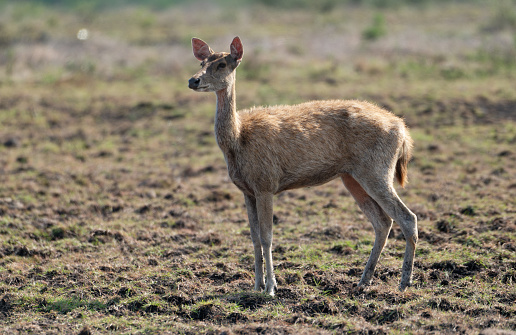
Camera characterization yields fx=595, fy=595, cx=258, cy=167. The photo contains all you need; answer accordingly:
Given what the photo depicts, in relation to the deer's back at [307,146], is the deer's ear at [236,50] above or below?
above

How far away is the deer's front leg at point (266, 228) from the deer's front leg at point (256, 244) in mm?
111

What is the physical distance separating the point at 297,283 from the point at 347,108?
2157mm

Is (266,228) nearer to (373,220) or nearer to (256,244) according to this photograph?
(256,244)

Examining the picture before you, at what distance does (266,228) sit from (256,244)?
0.31 metres

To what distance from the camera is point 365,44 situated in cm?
2564

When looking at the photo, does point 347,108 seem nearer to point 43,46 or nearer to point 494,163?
point 494,163

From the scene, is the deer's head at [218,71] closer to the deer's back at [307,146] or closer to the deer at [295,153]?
the deer at [295,153]

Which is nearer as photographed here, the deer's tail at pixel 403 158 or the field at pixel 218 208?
the field at pixel 218 208

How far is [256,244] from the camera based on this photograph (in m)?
6.86

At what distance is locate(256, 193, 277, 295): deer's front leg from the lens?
21.6ft

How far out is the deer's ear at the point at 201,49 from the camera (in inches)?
275

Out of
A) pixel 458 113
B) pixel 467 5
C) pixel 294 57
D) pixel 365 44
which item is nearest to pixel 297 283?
A: pixel 458 113

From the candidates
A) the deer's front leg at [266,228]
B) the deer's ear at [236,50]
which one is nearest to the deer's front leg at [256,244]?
the deer's front leg at [266,228]

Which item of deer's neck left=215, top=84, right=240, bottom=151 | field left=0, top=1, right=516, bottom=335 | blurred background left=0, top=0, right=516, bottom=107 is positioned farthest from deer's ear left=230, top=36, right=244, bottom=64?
blurred background left=0, top=0, right=516, bottom=107
